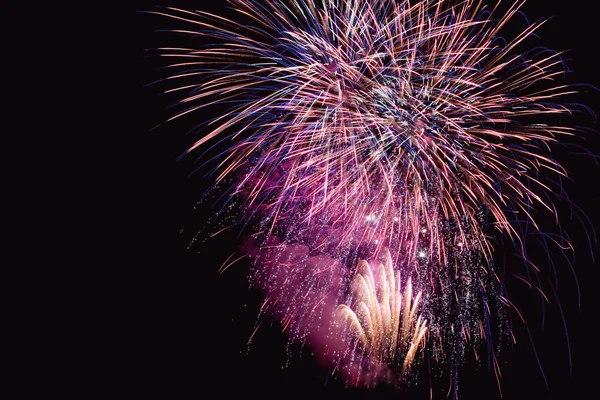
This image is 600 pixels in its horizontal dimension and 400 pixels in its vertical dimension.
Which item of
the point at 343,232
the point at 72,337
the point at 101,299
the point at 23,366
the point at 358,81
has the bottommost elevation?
the point at 23,366

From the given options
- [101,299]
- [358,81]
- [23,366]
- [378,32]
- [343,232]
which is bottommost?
[23,366]

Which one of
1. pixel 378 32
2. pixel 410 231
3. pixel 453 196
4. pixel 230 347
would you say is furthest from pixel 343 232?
pixel 230 347

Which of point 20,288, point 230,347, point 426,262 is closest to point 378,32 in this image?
point 426,262

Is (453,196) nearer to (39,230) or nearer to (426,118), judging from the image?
(426,118)

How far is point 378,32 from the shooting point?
5.47 metres

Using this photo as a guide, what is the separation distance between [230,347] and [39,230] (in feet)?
23.9

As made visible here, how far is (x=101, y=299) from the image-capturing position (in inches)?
544

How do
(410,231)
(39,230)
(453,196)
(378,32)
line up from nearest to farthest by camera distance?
(378,32) → (453,196) → (410,231) → (39,230)

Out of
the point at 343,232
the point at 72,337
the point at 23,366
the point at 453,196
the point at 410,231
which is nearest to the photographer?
the point at 453,196

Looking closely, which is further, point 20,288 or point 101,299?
point 101,299

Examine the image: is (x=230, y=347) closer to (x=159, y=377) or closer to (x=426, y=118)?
(x=159, y=377)

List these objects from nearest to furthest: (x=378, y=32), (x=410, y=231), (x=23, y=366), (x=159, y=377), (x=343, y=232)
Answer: (x=378, y=32) < (x=410, y=231) < (x=343, y=232) < (x=23, y=366) < (x=159, y=377)

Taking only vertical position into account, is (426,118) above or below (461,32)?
below

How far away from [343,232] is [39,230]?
858 centimetres
